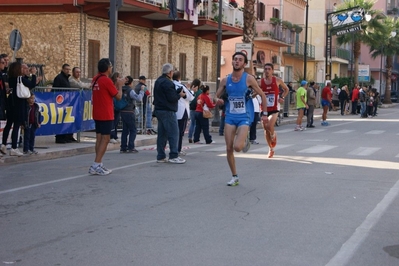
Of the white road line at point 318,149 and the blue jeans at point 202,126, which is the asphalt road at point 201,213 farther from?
the blue jeans at point 202,126

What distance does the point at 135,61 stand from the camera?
33.1m

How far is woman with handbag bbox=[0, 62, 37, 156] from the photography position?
602 inches

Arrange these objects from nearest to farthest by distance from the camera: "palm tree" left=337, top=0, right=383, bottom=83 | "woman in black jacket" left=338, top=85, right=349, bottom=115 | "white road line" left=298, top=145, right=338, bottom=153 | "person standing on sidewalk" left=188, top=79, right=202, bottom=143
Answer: "white road line" left=298, top=145, right=338, bottom=153
"person standing on sidewalk" left=188, top=79, right=202, bottom=143
"woman in black jacket" left=338, top=85, right=349, bottom=115
"palm tree" left=337, top=0, right=383, bottom=83

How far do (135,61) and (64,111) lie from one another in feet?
47.4

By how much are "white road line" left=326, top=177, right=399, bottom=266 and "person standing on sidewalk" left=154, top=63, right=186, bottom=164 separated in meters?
5.14

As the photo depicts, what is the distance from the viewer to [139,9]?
30297 mm

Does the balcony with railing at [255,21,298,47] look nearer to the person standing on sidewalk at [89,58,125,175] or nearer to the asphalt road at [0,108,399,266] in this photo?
the asphalt road at [0,108,399,266]

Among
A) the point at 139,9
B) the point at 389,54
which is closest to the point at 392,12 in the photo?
the point at 389,54

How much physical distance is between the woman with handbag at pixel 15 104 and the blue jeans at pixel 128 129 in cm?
286

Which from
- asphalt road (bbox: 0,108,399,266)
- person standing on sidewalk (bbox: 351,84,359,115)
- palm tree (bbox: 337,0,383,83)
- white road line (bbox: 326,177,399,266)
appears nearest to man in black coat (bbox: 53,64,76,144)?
asphalt road (bbox: 0,108,399,266)

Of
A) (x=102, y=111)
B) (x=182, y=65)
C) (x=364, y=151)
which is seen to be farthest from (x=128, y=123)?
(x=182, y=65)

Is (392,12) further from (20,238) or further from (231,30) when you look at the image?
(20,238)

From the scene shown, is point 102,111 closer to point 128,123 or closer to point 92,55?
point 128,123

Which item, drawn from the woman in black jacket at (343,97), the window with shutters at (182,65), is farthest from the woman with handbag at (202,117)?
the woman in black jacket at (343,97)
